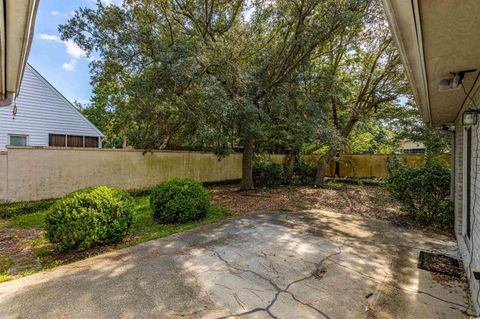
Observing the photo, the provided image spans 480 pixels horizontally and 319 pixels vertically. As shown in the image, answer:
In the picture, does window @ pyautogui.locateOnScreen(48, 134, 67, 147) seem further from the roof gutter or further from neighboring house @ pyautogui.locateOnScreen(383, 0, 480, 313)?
neighboring house @ pyautogui.locateOnScreen(383, 0, 480, 313)

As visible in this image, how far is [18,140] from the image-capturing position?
10266mm

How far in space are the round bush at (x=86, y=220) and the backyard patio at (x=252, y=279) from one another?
0.23m

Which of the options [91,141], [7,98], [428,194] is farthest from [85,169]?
[428,194]

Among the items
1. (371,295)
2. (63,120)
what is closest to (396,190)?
(371,295)

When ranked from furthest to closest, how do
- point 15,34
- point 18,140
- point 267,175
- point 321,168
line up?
point 321,168 < point 267,175 < point 18,140 < point 15,34

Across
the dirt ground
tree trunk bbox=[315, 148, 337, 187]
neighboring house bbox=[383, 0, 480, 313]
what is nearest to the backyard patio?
neighboring house bbox=[383, 0, 480, 313]

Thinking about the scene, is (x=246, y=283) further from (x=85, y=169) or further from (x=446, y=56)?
(x=85, y=169)

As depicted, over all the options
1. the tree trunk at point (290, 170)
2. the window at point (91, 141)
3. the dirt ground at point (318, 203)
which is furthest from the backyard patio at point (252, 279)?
the window at point (91, 141)

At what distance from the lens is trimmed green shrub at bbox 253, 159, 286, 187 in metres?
A: 11.3

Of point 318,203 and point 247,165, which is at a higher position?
point 247,165

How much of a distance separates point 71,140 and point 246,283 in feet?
40.9

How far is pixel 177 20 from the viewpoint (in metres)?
8.14

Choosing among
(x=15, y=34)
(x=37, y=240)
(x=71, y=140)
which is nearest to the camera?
(x=15, y=34)

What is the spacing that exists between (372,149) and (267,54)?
12.9m
